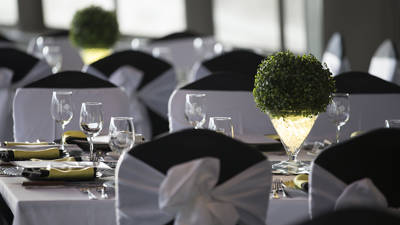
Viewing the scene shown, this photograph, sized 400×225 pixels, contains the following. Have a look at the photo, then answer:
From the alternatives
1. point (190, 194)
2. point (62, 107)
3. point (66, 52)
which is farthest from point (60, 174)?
point (66, 52)

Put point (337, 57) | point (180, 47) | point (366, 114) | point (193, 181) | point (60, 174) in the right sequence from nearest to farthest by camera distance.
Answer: point (193, 181), point (60, 174), point (366, 114), point (337, 57), point (180, 47)

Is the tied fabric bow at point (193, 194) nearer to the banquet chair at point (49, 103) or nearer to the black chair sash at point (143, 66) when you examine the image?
the banquet chair at point (49, 103)

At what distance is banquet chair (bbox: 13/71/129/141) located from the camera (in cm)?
414

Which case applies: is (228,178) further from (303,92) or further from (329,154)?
(303,92)

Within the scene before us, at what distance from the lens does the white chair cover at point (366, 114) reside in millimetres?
4035

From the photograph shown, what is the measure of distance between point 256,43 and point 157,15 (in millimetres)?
1370

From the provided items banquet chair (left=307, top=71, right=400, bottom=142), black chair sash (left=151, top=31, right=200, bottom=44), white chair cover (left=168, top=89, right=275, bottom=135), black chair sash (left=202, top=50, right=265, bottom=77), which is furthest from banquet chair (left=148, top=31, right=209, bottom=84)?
banquet chair (left=307, top=71, right=400, bottom=142)

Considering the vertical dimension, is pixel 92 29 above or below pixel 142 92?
above

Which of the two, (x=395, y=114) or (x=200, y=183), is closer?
(x=200, y=183)

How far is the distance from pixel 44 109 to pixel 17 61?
68.4 inches

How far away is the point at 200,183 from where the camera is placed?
89.7 inches

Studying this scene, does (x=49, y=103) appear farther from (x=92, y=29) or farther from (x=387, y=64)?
(x=92, y=29)

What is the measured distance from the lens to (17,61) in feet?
19.1

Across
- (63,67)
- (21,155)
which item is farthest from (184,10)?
(21,155)
